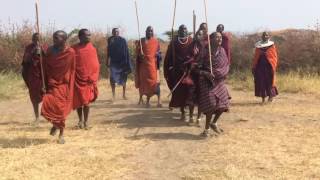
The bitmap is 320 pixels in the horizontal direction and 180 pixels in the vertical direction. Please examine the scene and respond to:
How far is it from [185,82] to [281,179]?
3.81 meters

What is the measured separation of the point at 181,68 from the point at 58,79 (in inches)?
108

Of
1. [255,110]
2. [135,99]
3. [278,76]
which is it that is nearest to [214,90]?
[255,110]

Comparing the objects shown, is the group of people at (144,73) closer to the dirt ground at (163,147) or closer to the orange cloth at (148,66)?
the orange cloth at (148,66)

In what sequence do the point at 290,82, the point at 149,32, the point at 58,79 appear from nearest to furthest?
the point at 58,79 < the point at 149,32 < the point at 290,82

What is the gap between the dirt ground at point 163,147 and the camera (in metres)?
7.30

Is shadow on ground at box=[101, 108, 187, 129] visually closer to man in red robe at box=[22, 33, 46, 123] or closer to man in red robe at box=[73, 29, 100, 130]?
man in red robe at box=[73, 29, 100, 130]

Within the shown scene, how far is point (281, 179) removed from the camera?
6953 mm

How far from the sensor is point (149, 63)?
12.6m

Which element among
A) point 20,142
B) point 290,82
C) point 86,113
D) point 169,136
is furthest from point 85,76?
point 290,82

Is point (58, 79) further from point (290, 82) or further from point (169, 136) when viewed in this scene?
point (290, 82)

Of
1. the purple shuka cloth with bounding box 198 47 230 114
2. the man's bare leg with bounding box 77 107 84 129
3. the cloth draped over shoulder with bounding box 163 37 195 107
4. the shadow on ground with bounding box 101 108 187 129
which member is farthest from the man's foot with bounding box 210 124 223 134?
the man's bare leg with bounding box 77 107 84 129

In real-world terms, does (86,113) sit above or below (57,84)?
below

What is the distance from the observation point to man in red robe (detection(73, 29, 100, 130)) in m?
9.70

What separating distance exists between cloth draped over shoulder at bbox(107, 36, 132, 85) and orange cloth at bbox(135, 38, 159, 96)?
3.90 feet
